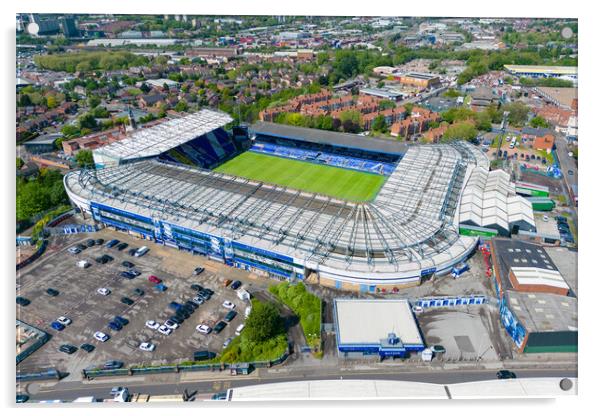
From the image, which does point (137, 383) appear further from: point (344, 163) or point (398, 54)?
point (398, 54)

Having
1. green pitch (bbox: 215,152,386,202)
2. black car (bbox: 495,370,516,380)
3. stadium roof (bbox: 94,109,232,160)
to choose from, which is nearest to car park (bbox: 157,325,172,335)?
black car (bbox: 495,370,516,380)

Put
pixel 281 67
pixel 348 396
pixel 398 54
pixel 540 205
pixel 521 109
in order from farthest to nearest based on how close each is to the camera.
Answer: pixel 398 54
pixel 281 67
pixel 521 109
pixel 540 205
pixel 348 396

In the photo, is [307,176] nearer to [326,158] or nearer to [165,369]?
[326,158]

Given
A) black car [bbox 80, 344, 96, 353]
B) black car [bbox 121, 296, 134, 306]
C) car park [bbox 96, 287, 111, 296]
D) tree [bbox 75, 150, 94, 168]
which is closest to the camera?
black car [bbox 80, 344, 96, 353]

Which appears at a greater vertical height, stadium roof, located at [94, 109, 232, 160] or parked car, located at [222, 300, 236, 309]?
stadium roof, located at [94, 109, 232, 160]

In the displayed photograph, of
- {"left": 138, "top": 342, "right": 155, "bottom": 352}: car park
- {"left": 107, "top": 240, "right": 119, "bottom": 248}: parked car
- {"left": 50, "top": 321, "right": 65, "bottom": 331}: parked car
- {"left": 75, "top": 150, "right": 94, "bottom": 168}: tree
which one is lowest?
{"left": 138, "top": 342, "right": 155, "bottom": 352}: car park

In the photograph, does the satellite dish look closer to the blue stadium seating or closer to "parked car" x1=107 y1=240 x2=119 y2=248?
"parked car" x1=107 y1=240 x2=119 y2=248

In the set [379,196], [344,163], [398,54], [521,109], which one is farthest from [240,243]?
[398,54]

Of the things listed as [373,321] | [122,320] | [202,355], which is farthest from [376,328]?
[122,320]
